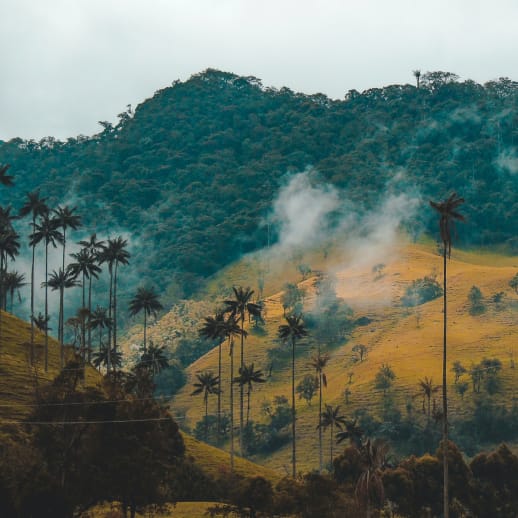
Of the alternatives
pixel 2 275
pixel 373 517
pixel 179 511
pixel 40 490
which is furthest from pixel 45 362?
pixel 40 490

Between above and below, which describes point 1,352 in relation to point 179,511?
above

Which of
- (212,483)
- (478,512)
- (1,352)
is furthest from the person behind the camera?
(1,352)

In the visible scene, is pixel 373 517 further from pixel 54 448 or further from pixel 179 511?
pixel 54 448

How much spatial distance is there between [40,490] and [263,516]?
86.5ft

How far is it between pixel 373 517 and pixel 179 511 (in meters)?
22.3

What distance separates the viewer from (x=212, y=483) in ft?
414

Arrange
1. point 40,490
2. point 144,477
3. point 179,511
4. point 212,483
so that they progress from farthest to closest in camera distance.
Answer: point 212,483 < point 179,511 < point 144,477 < point 40,490

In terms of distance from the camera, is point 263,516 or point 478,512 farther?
point 478,512

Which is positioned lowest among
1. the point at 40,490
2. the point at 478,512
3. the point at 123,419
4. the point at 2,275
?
the point at 478,512

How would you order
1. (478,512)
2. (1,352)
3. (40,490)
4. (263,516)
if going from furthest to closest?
(1,352)
(478,512)
(263,516)
(40,490)

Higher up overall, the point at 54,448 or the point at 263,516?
the point at 54,448

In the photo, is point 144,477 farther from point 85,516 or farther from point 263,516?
point 263,516

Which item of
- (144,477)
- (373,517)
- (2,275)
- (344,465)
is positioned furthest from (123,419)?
(2,275)

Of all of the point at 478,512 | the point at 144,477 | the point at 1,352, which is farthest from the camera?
the point at 1,352
